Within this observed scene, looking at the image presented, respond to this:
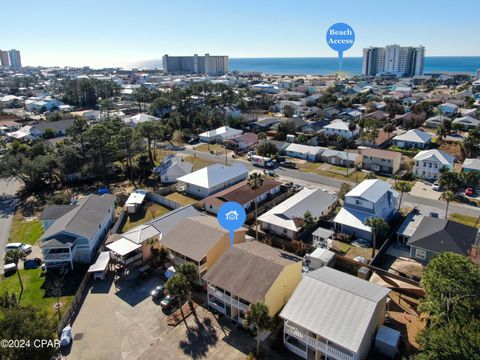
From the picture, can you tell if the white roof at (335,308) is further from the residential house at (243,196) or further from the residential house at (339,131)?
the residential house at (339,131)

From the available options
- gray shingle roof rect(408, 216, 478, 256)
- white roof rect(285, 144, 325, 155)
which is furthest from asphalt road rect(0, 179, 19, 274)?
white roof rect(285, 144, 325, 155)

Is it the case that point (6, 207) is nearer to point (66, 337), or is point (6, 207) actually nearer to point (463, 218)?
point (66, 337)

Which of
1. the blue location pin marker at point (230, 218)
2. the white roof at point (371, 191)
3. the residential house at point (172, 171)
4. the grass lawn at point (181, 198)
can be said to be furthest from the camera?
the residential house at point (172, 171)

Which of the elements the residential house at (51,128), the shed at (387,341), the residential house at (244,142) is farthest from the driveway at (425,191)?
the residential house at (51,128)

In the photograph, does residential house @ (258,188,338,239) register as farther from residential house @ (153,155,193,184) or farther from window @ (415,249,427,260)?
residential house @ (153,155,193,184)

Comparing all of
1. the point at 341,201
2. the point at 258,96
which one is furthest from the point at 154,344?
the point at 258,96

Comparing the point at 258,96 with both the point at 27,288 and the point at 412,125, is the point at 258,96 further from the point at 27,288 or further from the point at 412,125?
the point at 27,288
